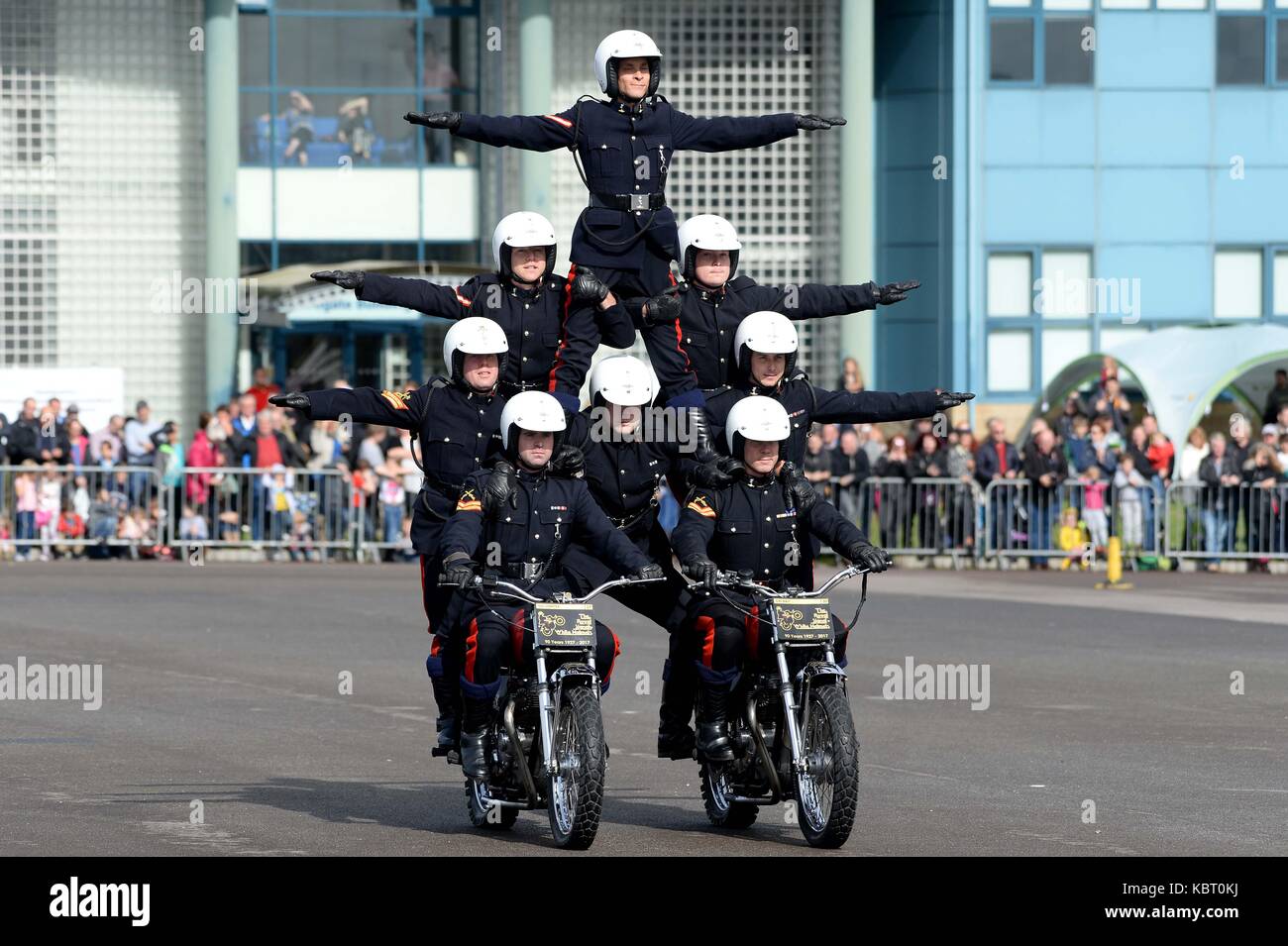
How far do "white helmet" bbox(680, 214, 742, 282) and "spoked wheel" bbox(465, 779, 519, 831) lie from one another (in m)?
2.77

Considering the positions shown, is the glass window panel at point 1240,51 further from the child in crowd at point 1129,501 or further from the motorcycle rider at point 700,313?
the motorcycle rider at point 700,313

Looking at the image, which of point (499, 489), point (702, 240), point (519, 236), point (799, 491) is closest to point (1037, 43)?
point (702, 240)

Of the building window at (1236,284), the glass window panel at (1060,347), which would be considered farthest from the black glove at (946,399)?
the building window at (1236,284)

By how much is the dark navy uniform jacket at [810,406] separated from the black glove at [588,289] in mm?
738

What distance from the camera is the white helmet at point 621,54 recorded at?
13.2 metres

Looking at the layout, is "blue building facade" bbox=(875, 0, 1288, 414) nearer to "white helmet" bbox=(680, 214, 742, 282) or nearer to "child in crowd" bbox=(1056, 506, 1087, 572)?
"child in crowd" bbox=(1056, 506, 1087, 572)

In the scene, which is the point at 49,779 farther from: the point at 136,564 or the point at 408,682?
the point at 136,564

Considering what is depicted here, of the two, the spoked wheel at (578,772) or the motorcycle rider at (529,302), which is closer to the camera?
the spoked wheel at (578,772)

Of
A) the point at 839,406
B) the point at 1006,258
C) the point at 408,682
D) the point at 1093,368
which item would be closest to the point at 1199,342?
the point at 1093,368

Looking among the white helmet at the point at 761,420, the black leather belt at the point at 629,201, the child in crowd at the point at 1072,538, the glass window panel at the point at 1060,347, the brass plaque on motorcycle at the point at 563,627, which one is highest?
the glass window panel at the point at 1060,347

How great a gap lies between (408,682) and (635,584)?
6672mm

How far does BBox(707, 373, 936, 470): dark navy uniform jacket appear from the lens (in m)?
12.1

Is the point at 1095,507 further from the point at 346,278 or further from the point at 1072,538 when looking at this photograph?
the point at 346,278

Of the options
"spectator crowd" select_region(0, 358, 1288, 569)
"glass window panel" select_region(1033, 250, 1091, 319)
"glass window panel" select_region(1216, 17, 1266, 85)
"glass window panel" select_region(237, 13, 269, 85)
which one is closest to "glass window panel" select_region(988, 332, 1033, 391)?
"glass window panel" select_region(1033, 250, 1091, 319)
